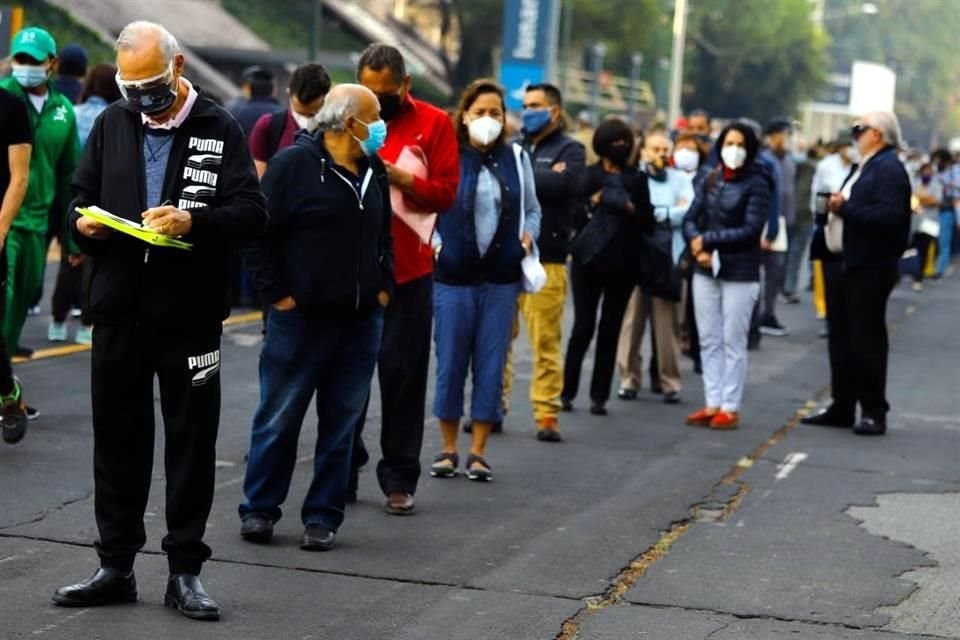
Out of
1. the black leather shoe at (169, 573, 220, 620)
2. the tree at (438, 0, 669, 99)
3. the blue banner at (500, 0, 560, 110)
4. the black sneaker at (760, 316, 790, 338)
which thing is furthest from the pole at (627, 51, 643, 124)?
the black leather shoe at (169, 573, 220, 620)

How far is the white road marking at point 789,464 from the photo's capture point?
10641 mm

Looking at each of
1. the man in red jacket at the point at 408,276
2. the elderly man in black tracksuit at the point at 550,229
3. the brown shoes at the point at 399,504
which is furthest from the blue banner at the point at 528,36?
the brown shoes at the point at 399,504

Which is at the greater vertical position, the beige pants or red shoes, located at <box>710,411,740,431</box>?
the beige pants

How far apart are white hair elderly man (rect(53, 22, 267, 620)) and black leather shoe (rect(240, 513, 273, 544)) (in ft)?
3.51

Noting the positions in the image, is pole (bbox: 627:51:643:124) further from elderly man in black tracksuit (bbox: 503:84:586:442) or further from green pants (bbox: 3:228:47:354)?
green pants (bbox: 3:228:47:354)

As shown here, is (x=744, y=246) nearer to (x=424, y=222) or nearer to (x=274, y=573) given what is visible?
(x=424, y=222)

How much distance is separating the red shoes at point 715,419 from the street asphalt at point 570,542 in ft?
0.34


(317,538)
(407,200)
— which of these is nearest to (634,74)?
(407,200)

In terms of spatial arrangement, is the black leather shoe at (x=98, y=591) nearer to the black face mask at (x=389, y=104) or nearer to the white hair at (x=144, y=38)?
the white hair at (x=144, y=38)

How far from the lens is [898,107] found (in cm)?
16150

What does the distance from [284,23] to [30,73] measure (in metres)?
54.5

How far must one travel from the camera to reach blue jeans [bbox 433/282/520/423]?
9.76 m

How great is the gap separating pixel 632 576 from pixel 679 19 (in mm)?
50966

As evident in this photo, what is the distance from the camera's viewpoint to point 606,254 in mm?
12531
